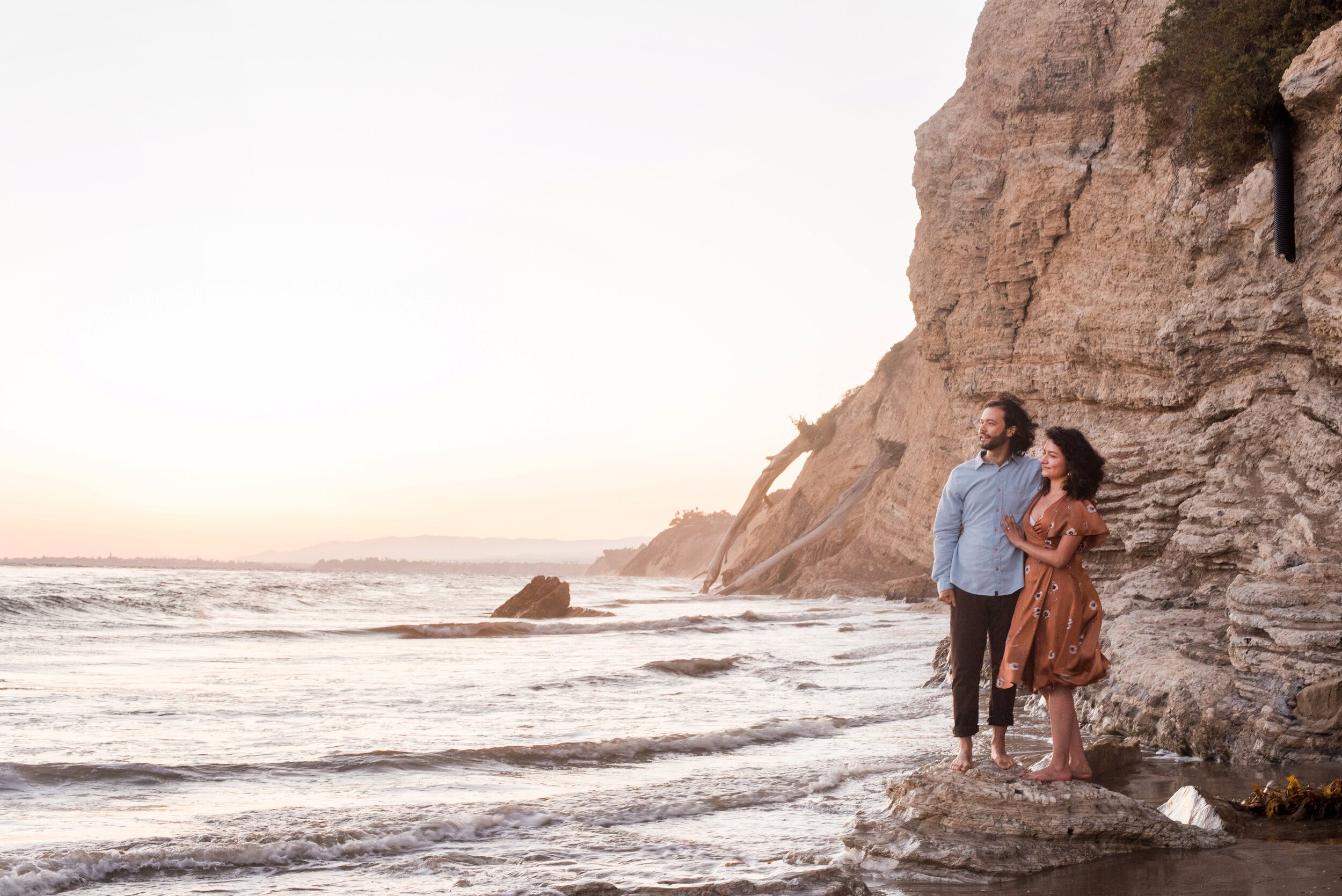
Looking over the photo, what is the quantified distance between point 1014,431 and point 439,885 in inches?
130

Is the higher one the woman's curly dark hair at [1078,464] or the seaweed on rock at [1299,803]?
the woman's curly dark hair at [1078,464]

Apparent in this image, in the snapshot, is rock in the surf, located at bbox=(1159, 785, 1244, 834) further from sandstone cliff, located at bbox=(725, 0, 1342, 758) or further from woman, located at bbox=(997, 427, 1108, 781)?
sandstone cliff, located at bbox=(725, 0, 1342, 758)

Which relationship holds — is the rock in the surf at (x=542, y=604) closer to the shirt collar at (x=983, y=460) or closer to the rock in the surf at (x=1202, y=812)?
the shirt collar at (x=983, y=460)

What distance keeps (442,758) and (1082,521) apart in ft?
14.8

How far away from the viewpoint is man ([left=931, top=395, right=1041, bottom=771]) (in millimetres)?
4504

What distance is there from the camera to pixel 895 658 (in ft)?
39.7

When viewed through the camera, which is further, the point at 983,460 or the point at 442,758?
the point at 442,758

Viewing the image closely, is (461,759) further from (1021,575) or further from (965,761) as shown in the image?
(1021,575)

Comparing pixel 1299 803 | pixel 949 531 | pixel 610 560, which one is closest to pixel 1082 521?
pixel 949 531

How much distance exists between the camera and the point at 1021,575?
14.7ft

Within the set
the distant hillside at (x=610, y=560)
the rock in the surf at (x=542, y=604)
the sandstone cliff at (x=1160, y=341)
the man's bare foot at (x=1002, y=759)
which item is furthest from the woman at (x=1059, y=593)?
the distant hillside at (x=610, y=560)

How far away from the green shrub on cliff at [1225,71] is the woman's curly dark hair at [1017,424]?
6361 mm

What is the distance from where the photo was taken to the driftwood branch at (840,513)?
27.6m

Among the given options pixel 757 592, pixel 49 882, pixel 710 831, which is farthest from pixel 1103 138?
pixel 757 592
